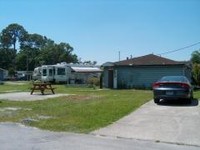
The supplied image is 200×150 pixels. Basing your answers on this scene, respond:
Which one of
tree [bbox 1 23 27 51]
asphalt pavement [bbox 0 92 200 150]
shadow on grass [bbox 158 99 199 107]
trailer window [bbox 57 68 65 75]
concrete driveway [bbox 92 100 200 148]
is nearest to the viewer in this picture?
asphalt pavement [bbox 0 92 200 150]

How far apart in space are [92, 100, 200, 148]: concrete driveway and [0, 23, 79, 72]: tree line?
80766mm

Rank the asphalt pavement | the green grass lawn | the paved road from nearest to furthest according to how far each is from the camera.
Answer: the paved road
the asphalt pavement
the green grass lawn

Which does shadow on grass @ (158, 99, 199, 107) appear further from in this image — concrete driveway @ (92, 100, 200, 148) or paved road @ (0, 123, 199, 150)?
paved road @ (0, 123, 199, 150)

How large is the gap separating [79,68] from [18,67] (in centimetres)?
5276

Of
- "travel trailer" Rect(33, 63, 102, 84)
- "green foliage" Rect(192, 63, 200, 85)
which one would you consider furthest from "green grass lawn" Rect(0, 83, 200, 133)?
"travel trailer" Rect(33, 63, 102, 84)

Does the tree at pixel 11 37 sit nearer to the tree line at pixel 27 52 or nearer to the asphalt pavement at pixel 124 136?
the tree line at pixel 27 52

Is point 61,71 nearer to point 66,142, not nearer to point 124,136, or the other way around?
point 124,136

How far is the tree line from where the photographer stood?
99.9m

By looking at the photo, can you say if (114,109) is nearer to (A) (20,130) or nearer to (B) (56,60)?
(A) (20,130)

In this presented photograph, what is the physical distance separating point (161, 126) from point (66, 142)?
351cm

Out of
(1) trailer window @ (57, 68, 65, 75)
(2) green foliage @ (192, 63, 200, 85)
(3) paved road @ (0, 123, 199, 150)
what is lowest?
(3) paved road @ (0, 123, 199, 150)

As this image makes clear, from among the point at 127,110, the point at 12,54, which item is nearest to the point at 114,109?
the point at 127,110

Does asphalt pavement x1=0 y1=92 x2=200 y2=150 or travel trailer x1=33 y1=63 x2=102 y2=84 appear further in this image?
travel trailer x1=33 y1=63 x2=102 y2=84

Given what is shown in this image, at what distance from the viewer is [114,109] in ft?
49.3
